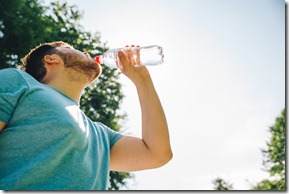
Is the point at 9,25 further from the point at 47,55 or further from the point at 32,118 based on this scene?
the point at 32,118

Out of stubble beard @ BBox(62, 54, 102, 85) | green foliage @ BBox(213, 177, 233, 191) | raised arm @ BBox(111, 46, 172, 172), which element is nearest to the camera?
raised arm @ BBox(111, 46, 172, 172)

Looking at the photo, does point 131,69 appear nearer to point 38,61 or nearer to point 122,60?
point 122,60

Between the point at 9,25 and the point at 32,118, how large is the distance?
5688 mm

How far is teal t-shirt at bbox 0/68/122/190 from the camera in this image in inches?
44.5

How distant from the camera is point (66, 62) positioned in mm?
1772

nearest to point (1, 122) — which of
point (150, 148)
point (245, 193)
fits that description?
point (150, 148)

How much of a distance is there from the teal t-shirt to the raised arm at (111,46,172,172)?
0.27 m

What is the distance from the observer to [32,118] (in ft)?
3.99

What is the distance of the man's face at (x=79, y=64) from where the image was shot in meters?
1.74

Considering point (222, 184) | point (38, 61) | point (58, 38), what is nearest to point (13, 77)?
point (38, 61)

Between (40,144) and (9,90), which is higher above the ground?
(9,90)

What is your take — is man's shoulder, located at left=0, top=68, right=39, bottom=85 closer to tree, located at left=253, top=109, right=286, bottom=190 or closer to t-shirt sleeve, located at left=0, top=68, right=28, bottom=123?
t-shirt sleeve, located at left=0, top=68, right=28, bottom=123

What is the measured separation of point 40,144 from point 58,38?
6.56 meters

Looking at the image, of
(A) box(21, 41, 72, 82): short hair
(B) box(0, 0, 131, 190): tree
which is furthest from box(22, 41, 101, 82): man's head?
(B) box(0, 0, 131, 190): tree
